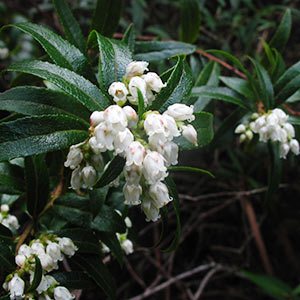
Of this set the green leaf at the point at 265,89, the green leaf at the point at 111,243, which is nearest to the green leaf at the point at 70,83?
the green leaf at the point at 111,243

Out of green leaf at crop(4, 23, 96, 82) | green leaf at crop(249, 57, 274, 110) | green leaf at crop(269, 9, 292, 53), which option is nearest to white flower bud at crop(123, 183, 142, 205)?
green leaf at crop(4, 23, 96, 82)

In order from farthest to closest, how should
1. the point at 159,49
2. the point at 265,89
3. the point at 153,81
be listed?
the point at 159,49, the point at 265,89, the point at 153,81

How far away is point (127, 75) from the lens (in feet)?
2.92

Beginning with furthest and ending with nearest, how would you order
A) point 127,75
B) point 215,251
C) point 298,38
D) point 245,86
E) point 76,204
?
point 298,38
point 215,251
point 245,86
point 76,204
point 127,75

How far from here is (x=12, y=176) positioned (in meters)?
1.15

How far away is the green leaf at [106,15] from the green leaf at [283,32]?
800 millimetres

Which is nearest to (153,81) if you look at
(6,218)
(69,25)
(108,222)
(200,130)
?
(200,130)

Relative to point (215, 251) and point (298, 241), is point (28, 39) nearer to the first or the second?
point (215, 251)

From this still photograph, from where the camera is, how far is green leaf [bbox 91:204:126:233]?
1108 mm

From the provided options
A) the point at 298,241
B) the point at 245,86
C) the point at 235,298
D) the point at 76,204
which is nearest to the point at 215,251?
the point at 235,298

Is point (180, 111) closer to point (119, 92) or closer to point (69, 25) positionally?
point (119, 92)

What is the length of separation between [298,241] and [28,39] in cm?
270

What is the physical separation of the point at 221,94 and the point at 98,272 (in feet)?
2.68

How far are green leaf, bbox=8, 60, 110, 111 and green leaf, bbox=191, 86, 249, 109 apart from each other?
0.53m
